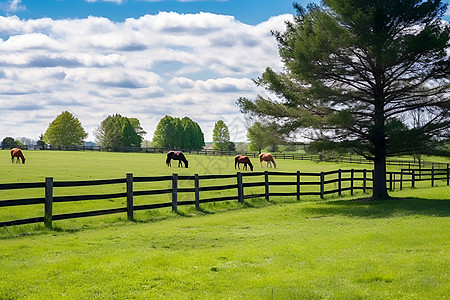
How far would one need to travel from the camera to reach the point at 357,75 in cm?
2166

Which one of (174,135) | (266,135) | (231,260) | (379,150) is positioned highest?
(174,135)

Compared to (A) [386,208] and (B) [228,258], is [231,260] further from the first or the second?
(A) [386,208]

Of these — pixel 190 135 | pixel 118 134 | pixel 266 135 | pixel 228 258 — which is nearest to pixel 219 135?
pixel 190 135

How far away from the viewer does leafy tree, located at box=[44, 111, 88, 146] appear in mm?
111500

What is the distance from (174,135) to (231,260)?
116218mm

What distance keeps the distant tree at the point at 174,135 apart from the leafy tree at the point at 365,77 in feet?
332

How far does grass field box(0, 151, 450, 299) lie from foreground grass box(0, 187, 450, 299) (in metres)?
0.02

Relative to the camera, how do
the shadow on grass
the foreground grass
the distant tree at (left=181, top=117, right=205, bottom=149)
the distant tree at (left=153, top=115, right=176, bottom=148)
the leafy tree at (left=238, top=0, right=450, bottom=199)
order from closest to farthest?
the foreground grass → the shadow on grass → the leafy tree at (left=238, top=0, right=450, bottom=199) → the distant tree at (left=153, top=115, right=176, bottom=148) → the distant tree at (left=181, top=117, right=205, bottom=149)

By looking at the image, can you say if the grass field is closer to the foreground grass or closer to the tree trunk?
the foreground grass

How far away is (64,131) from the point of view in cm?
11219

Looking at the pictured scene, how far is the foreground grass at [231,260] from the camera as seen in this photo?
6621 mm

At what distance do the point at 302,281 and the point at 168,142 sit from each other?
382 feet

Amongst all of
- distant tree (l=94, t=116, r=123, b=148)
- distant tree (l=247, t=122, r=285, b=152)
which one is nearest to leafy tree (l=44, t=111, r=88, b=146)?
distant tree (l=94, t=116, r=123, b=148)

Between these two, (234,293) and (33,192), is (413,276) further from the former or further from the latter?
(33,192)
